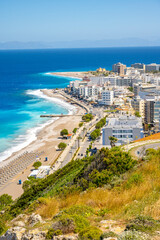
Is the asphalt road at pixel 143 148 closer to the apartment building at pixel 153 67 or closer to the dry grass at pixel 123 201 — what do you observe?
the dry grass at pixel 123 201

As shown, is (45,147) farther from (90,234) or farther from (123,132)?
(90,234)

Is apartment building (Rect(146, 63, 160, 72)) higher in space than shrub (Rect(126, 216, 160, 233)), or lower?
higher

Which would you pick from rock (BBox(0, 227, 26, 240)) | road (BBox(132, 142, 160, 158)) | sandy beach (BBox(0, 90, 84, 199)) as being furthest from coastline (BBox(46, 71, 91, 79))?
rock (BBox(0, 227, 26, 240))

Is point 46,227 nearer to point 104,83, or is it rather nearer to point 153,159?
point 153,159

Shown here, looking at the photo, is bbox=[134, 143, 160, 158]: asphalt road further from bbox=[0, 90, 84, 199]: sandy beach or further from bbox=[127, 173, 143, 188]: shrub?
bbox=[0, 90, 84, 199]: sandy beach

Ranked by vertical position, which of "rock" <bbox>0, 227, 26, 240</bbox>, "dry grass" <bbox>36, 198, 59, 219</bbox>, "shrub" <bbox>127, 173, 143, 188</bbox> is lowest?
"dry grass" <bbox>36, 198, 59, 219</bbox>

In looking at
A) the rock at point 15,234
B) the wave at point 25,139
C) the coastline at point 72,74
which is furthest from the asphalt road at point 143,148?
the coastline at point 72,74

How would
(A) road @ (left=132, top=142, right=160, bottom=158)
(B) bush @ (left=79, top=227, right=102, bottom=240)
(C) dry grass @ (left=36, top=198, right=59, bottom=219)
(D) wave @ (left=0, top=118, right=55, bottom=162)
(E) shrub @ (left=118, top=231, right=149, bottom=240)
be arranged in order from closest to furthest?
(E) shrub @ (left=118, top=231, right=149, bottom=240)
(B) bush @ (left=79, top=227, right=102, bottom=240)
(C) dry grass @ (left=36, top=198, right=59, bottom=219)
(A) road @ (left=132, top=142, right=160, bottom=158)
(D) wave @ (left=0, top=118, right=55, bottom=162)
